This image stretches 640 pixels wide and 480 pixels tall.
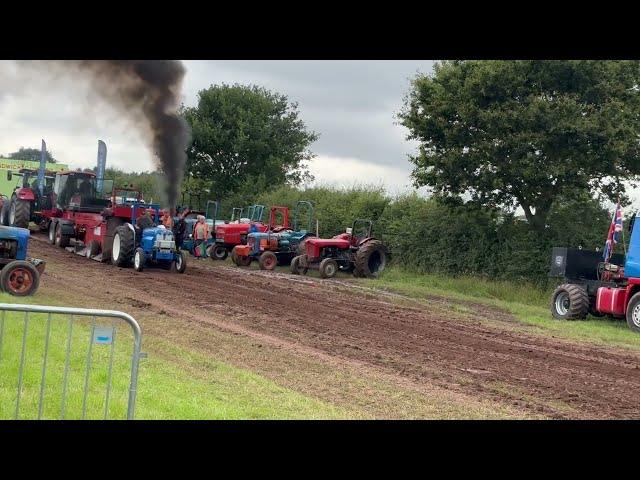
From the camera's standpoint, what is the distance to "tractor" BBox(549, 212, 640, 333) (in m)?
18.4

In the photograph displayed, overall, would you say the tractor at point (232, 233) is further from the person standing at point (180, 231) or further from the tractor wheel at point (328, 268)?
the tractor wheel at point (328, 268)

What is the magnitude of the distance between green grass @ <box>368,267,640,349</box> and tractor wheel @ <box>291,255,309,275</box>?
2134 millimetres

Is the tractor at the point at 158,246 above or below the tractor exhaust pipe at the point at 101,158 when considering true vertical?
below

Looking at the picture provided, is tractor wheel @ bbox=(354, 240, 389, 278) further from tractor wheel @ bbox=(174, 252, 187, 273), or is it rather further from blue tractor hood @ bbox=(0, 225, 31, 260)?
blue tractor hood @ bbox=(0, 225, 31, 260)

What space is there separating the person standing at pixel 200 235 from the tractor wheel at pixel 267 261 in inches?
94.8

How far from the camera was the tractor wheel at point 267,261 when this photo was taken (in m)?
27.5

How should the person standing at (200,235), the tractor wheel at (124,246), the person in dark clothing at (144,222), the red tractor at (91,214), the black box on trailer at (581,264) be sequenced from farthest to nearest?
1. the person standing at (200,235)
2. the red tractor at (91,214)
3. the person in dark clothing at (144,222)
4. the tractor wheel at (124,246)
5. the black box on trailer at (581,264)

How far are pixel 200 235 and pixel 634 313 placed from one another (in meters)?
15.2

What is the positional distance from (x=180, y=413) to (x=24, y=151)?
304ft

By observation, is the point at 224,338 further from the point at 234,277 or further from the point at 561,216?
the point at 561,216

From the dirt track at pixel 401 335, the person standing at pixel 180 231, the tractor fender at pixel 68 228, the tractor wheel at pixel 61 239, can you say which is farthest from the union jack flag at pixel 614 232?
the tractor wheel at pixel 61 239

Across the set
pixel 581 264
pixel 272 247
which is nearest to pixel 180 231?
pixel 272 247

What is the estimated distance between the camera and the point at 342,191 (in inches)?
1399
